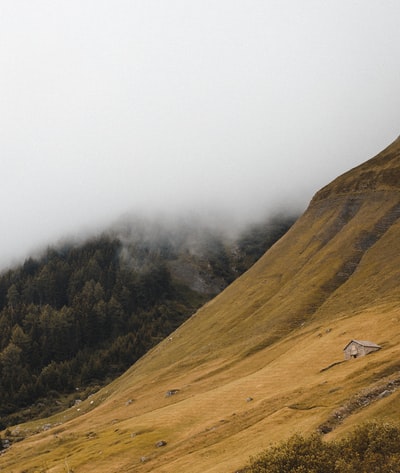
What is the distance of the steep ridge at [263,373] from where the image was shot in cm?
5581

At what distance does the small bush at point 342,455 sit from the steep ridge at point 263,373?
12476 mm

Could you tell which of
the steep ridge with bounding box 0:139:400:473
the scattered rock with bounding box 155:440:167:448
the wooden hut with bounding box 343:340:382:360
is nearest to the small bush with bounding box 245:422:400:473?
A: the steep ridge with bounding box 0:139:400:473

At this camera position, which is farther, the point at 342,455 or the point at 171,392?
the point at 171,392

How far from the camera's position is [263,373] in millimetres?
92250

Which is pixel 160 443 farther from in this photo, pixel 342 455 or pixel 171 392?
pixel 342 455

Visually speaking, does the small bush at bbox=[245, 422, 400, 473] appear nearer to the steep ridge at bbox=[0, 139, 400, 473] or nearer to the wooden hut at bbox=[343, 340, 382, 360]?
the steep ridge at bbox=[0, 139, 400, 473]

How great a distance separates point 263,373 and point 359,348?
23.6 m

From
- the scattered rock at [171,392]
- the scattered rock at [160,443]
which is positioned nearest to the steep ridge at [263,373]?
the scattered rock at [160,443]

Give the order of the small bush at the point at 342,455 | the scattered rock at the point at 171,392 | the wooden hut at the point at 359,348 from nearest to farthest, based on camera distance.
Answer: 1. the small bush at the point at 342,455
2. the wooden hut at the point at 359,348
3. the scattered rock at the point at 171,392

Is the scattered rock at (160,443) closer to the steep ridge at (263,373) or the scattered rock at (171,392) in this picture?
the steep ridge at (263,373)

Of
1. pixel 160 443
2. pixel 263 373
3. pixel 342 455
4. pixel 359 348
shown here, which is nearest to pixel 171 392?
pixel 263 373

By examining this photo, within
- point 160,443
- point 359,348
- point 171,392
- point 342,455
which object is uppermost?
point 342,455

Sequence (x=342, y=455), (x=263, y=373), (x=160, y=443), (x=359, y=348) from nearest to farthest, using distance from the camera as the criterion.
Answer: (x=342, y=455), (x=160, y=443), (x=359, y=348), (x=263, y=373)

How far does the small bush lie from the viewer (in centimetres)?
3016
